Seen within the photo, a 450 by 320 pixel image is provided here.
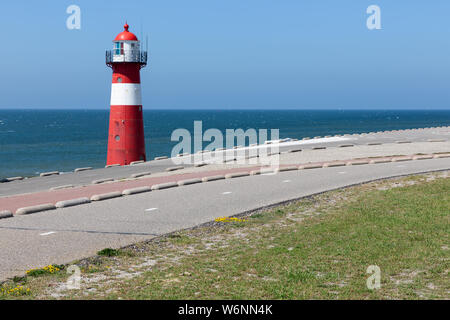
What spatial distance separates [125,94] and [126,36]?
12.5 ft

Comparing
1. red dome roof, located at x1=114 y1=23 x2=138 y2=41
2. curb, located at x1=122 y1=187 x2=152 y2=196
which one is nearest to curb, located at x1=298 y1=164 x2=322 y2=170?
curb, located at x1=122 y1=187 x2=152 y2=196

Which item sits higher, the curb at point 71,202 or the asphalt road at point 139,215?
the curb at point 71,202

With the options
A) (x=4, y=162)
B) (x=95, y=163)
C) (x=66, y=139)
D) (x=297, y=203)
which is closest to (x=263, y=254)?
(x=297, y=203)

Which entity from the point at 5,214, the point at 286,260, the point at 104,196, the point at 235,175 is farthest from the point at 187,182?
the point at 286,260

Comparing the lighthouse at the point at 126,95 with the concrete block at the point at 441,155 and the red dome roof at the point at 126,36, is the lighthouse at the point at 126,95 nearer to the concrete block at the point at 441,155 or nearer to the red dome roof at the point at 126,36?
the red dome roof at the point at 126,36

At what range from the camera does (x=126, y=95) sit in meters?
37.8

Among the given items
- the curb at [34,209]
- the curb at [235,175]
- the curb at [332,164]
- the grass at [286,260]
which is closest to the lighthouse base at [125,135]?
the curb at [332,164]

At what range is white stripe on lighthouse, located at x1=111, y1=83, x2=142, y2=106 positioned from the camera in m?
37.8

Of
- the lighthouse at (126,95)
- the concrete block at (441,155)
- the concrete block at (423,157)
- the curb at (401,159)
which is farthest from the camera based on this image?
the lighthouse at (126,95)

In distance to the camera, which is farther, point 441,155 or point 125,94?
point 125,94

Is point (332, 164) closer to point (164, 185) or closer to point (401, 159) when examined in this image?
point (401, 159)

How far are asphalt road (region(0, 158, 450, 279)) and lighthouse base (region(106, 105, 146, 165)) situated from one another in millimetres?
16999

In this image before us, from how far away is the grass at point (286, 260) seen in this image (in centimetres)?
873

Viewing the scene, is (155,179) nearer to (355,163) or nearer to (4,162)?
(355,163)
